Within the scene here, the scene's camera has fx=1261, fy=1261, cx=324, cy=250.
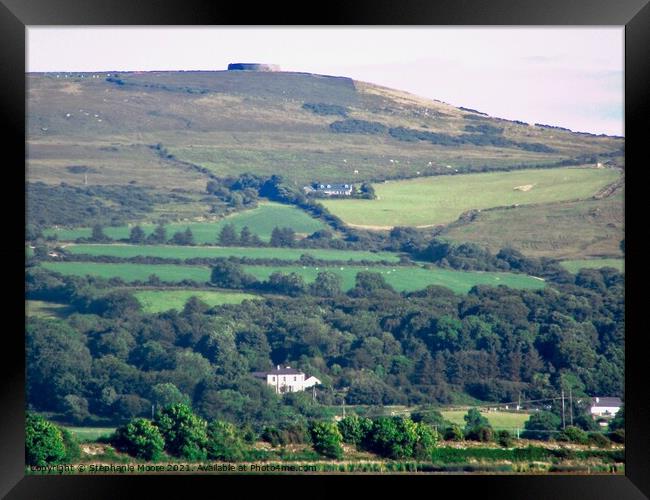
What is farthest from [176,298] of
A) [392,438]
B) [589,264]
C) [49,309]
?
[392,438]

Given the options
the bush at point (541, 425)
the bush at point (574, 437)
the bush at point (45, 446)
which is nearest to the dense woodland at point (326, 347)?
the bush at point (541, 425)

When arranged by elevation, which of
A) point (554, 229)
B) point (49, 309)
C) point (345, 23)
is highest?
point (554, 229)

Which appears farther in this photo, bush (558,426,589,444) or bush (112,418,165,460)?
bush (558,426,589,444)

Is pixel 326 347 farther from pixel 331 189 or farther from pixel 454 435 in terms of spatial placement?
pixel 454 435

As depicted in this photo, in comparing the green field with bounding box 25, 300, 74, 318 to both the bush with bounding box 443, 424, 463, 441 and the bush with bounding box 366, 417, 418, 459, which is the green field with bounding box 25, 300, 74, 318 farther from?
the bush with bounding box 366, 417, 418, 459

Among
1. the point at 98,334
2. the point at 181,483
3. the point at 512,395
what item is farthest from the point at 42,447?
the point at 98,334

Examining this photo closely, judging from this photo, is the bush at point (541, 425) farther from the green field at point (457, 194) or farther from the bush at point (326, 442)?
the green field at point (457, 194)

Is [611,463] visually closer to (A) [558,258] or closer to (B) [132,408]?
(B) [132,408]

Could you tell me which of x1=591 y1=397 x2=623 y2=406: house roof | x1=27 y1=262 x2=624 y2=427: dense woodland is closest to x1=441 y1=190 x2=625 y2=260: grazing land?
x1=27 y1=262 x2=624 y2=427: dense woodland
